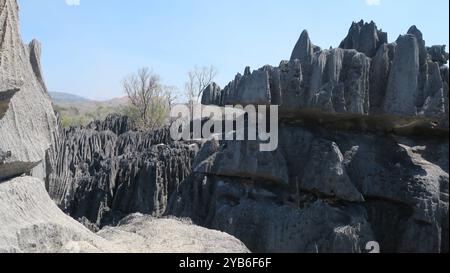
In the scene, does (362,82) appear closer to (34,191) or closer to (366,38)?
(366,38)

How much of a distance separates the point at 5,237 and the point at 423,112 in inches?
230

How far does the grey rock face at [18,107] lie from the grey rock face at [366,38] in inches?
242

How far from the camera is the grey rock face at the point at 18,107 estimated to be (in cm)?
247

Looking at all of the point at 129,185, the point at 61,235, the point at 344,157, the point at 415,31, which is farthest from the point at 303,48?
the point at 61,235

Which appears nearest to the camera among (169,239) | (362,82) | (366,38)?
(169,239)

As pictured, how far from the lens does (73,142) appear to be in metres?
15.3

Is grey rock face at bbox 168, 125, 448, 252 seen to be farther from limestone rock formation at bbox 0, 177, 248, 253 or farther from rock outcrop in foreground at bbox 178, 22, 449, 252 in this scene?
limestone rock formation at bbox 0, 177, 248, 253

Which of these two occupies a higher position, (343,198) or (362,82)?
(362,82)

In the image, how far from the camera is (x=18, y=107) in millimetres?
2619

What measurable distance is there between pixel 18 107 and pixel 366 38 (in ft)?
21.3

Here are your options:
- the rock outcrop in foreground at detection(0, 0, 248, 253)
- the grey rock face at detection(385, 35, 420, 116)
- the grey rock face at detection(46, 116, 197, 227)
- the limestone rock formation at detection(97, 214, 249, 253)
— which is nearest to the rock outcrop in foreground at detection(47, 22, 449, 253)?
the grey rock face at detection(385, 35, 420, 116)

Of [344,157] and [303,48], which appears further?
[303,48]

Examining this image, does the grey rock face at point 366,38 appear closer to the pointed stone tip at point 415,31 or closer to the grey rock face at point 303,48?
the pointed stone tip at point 415,31
